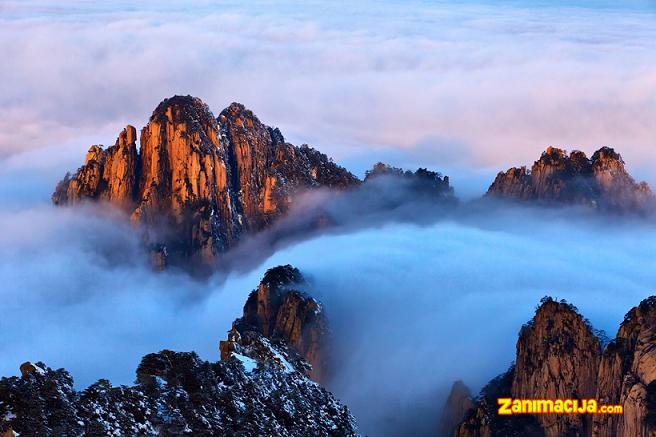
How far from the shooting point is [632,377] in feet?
494

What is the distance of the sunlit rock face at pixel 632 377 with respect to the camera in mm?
144500

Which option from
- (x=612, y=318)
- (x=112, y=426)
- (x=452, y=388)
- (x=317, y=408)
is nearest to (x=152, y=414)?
(x=112, y=426)

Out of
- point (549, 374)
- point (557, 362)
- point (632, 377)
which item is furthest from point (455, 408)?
point (632, 377)

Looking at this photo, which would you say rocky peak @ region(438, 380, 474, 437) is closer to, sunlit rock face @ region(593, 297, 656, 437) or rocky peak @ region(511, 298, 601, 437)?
rocky peak @ region(511, 298, 601, 437)

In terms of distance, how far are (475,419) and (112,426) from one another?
95.6 metres

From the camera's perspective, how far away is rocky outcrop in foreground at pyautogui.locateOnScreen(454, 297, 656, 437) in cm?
15338

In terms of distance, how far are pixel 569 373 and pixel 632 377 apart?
60.5 ft

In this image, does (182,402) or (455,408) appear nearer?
(182,402)

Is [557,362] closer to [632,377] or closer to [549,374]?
[549,374]

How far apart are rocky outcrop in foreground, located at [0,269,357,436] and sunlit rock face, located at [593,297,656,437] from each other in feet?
173

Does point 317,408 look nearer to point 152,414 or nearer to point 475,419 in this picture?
point 152,414

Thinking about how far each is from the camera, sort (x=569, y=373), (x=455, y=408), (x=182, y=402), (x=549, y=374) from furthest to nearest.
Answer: (x=455, y=408) → (x=549, y=374) → (x=569, y=373) → (x=182, y=402)

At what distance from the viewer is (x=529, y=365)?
567 feet

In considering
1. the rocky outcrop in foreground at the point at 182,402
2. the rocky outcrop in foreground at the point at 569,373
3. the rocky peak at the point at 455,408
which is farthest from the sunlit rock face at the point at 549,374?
the rocky outcrop in foreground at the point at 182,402
